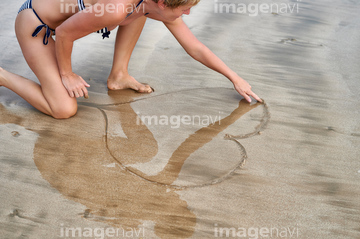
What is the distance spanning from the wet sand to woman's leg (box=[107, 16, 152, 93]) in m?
0.09

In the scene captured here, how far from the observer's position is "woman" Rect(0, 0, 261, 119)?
1.94m

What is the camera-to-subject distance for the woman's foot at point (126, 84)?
2.61 meters

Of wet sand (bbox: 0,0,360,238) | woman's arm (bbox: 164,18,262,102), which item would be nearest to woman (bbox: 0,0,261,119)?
woman's arm (bbox: 164,18,262,102)

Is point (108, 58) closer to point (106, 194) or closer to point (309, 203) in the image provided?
point (106, 194)

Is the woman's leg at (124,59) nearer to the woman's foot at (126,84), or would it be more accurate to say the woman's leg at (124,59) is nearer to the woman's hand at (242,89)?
the woman's foot at (126,84)

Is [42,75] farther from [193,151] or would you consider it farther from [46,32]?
[193,151]

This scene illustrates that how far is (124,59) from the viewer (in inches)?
104

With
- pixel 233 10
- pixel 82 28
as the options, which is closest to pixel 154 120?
pixel 82 28

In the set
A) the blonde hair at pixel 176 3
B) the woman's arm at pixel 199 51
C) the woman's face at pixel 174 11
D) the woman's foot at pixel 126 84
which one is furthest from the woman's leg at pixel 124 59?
the blonde hair at pixel 176 3

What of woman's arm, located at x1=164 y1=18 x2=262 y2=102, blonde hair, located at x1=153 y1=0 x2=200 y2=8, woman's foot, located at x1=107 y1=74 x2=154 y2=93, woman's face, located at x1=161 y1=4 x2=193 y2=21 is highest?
blonde hair, located at x1=153 y1=0 x2=200 y2=8

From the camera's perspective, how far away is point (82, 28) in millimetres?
1987

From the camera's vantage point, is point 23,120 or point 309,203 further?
point 23,120

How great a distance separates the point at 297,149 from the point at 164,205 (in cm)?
85

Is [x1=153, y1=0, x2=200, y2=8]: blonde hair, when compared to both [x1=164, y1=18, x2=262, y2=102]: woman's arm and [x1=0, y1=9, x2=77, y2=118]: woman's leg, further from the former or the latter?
[x1=0, y1=9, x2=77, y2=118]: woman's leg
